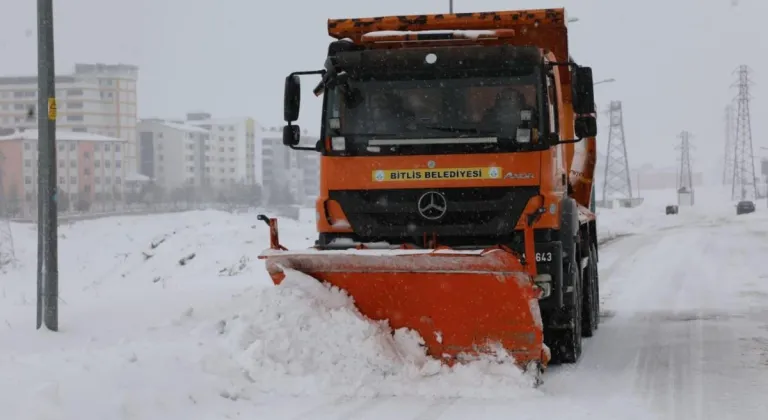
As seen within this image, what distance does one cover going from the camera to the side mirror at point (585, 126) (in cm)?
805

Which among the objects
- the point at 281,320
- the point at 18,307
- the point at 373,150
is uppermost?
the point at 373,150

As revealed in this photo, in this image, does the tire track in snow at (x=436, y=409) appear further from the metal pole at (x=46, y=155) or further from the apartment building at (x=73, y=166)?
the apartment building at (x=73, y=166)

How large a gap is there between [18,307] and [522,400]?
429 inches

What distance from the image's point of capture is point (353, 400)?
659 centimetres

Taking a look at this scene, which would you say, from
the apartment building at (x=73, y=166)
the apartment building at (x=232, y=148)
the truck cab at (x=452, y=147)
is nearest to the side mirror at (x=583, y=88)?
the truck cab at (x=452, y=147)

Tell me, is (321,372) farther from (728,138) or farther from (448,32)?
(728,138)

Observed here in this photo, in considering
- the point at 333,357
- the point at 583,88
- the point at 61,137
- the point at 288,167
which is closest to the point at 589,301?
the point at 583,88

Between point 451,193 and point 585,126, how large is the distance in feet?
4.83

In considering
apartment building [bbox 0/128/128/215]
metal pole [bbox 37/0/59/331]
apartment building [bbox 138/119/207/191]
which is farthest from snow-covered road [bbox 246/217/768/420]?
apartment building [bbox 138/119/207/191]

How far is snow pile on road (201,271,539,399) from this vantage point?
22.4 ft

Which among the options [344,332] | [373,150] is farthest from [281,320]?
[373,150]

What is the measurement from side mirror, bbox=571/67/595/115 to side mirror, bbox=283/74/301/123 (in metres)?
2.40

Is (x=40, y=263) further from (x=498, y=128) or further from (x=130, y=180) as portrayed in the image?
(x=130, y=180)

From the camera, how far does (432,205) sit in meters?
7.49
